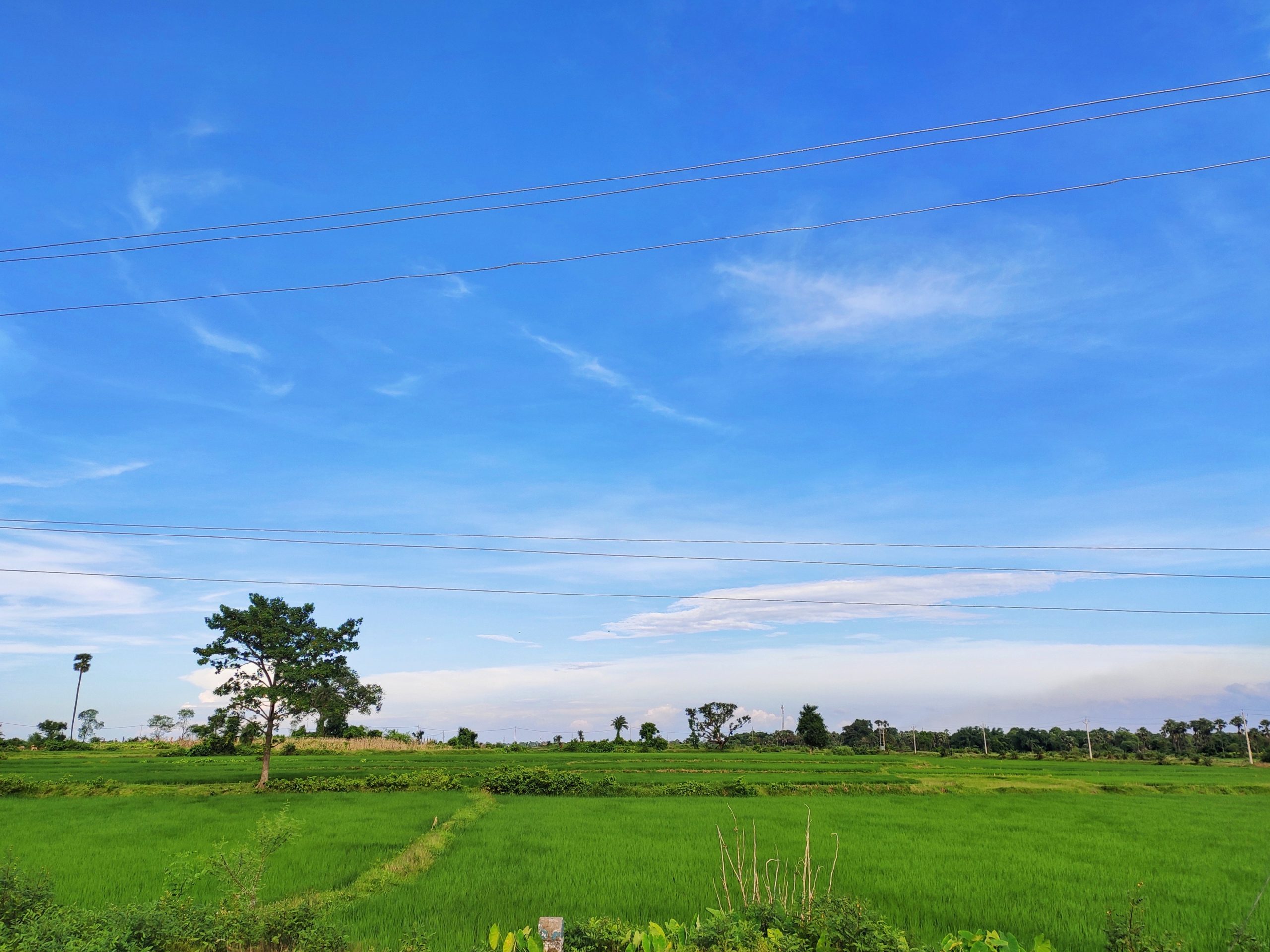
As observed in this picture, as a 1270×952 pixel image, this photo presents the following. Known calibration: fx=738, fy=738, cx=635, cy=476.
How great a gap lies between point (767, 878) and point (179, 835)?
19162 millimetres

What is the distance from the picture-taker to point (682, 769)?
1956 inches

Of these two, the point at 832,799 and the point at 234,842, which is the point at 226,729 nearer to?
the point at 234,842

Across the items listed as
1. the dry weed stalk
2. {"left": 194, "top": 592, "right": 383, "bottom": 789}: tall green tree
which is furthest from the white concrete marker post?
{"left": 194, "top": 592, "right": 383, "bottom": 789}: tall green tree

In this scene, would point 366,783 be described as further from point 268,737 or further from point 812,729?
point 812,729

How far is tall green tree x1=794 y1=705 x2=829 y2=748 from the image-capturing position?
9750 centimetres

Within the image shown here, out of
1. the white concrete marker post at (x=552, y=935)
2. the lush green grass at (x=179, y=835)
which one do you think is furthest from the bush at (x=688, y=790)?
the white concrete marker post at (x=552, y=935)

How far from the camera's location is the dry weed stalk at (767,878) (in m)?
9.58

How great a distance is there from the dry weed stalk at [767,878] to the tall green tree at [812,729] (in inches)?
3186

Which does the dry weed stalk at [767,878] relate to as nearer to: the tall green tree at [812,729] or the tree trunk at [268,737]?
the tree trunk at [268,737]

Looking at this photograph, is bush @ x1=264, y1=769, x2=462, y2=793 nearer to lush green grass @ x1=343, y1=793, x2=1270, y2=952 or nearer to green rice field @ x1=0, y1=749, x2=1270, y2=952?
green rice field @ x1=0, y1=749, x2=1270, y2=952

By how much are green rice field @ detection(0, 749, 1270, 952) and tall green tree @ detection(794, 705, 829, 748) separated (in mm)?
57038

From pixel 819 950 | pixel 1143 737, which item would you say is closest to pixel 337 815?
pixel 819 950

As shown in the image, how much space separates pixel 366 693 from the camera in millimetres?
37219

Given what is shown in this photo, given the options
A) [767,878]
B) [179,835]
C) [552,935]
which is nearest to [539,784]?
[179,835]
